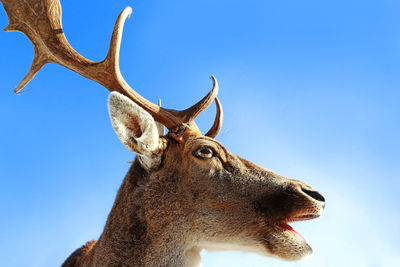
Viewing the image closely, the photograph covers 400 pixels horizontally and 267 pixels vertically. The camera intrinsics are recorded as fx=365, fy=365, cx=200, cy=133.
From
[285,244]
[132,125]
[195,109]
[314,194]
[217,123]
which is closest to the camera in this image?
[285,244]

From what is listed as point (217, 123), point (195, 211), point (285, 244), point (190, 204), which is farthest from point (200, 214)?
point (217, 123)

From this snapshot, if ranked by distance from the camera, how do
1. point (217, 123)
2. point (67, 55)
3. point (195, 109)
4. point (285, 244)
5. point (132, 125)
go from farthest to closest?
point (217, 123), point (67, 55), point (195, 109), point (132, 125), point (285, 244)

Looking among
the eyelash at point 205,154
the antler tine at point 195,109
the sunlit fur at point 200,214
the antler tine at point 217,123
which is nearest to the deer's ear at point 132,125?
the sunlit fur at point 200,214

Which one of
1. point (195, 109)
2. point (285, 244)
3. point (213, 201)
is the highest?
point (195, 109)

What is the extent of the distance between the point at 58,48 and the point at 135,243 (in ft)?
11.9

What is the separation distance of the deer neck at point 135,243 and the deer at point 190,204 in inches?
0.5

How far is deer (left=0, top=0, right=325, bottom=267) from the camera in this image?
175 inches

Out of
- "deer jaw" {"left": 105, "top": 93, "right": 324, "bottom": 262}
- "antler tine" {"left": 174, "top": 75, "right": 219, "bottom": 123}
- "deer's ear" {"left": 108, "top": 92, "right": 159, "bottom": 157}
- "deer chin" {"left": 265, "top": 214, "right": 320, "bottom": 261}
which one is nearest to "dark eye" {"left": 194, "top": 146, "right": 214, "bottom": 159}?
"deer jaw" {"left": 105, "top": 93, "right": 324, "bottom": 262}

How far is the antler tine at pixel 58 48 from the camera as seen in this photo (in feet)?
18.8

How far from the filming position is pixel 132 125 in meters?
4.80

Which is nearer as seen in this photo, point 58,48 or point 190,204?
point 190,204

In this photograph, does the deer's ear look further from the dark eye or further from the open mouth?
the open mouth

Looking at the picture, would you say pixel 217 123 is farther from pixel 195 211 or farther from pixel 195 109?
pixel 195 211

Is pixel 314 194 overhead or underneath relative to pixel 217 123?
underneath
